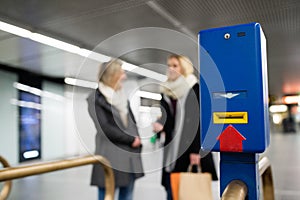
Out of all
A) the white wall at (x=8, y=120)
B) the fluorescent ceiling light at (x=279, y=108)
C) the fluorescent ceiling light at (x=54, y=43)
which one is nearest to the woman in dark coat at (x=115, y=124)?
the fluorescent ceiling light at (x=54, y=43)

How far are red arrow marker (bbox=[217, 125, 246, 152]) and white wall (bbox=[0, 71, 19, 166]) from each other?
18.8ft

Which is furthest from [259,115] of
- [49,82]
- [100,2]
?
[49,82]

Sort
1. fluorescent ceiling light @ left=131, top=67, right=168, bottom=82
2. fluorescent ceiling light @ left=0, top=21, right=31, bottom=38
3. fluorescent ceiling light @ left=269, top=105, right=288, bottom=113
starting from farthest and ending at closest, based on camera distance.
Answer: fluorescent ceiling light @ left=269, top=105, right=288, bottom=113 → fluorescent ceiling light @ left=0, top=21, right=31, bottom=38 → fluorescent ceiling light @ left=131, top=67, right=168, bottom=82

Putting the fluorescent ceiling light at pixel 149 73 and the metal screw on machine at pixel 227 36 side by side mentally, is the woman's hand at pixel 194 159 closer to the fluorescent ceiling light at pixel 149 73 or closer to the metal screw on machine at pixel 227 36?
the fluorescent ceiling light at pixel 149 73

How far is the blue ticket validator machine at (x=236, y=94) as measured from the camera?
480 millimetres

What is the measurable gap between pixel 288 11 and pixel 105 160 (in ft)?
8.67

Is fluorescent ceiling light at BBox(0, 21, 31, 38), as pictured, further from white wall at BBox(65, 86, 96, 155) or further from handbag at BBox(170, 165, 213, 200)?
handbag at BBox(170, 165, 213, 200)

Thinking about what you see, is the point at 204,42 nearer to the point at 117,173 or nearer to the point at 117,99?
the point at 117,99

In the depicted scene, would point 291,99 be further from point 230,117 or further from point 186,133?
point 230,117

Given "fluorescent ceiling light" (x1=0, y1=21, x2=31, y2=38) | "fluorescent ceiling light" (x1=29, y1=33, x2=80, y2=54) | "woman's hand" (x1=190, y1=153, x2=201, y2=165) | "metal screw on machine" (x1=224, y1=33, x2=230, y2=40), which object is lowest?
"woman's hand" (x1=190, y1=153, x2=201, y2=165)

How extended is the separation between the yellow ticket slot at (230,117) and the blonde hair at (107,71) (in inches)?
26.6

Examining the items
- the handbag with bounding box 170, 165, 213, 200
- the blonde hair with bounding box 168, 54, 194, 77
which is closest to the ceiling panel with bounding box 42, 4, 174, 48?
the blonde hair with bounding box 168, 54, 194, 77

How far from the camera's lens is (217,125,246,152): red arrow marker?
1.63 feet

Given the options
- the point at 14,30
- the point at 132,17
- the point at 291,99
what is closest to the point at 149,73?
the point at 132,17
